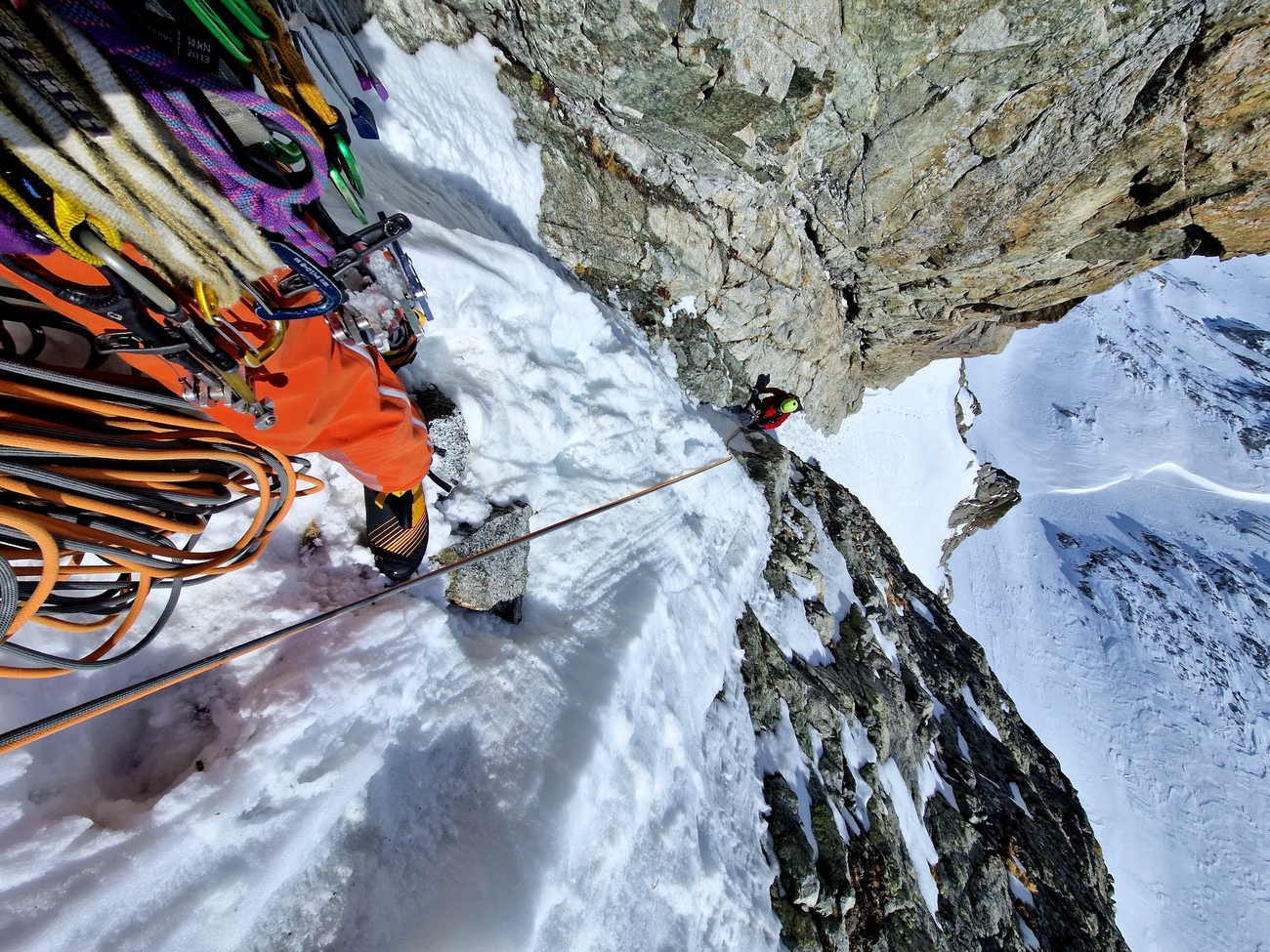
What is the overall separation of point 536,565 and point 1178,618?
17.6 m

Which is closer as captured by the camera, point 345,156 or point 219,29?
point 219,29

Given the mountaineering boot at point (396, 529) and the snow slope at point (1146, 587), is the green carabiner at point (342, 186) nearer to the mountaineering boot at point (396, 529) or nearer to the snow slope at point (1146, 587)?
the mountaineering boot at point (396, 529)

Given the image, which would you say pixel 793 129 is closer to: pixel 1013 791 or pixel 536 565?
pixel 536 565

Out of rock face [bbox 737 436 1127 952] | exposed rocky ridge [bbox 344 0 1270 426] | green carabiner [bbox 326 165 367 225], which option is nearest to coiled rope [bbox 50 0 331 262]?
green carabiner [bbox 326 165 367 225]

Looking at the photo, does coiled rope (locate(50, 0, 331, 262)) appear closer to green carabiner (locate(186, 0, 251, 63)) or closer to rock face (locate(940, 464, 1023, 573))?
green carabiner (locate(186, 0, 251, 63))

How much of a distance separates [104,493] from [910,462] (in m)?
12.4

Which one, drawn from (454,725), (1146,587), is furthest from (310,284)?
(1146,587)

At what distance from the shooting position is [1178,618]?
12898 mm

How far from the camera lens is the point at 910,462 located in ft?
36.8

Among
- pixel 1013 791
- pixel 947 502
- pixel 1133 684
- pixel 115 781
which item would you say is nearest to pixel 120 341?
pixel 115 781

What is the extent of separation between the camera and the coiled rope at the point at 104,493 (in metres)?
1.17

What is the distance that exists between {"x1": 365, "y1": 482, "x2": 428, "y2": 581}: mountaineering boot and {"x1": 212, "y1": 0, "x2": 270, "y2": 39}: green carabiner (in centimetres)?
151

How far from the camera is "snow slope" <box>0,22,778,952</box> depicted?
1.52m

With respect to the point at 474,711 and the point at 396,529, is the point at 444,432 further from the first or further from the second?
the point at 474,711
